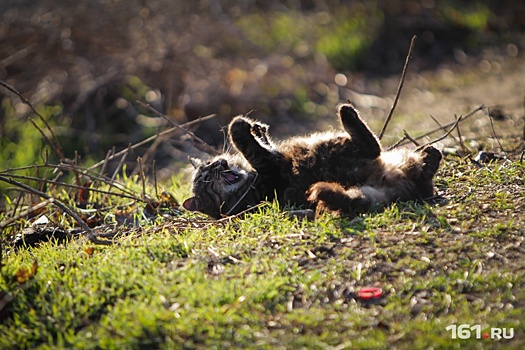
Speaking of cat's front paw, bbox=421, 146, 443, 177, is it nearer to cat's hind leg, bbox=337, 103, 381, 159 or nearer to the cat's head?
cat's hind leg, bbox=337, 103, 381, 159

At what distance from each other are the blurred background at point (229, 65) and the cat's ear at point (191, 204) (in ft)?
11.2

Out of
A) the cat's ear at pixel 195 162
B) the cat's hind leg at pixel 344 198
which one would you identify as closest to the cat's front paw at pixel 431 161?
the cat's hind leg at pixel 344 198

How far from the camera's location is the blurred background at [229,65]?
31.9 feet

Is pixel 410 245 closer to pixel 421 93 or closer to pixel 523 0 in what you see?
pixel 421 93

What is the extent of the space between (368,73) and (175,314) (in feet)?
29.0

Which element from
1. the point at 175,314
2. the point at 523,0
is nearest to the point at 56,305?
the point at 175,314

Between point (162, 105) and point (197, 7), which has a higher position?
point (197, 7)

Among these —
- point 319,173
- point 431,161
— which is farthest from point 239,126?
point 431,161

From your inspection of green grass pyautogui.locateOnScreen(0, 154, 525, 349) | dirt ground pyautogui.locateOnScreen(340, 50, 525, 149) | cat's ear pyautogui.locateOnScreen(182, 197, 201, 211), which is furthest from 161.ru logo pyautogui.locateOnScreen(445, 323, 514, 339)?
dirt ground pyautogui.locateOnScreen(340, 50, 525, 149)

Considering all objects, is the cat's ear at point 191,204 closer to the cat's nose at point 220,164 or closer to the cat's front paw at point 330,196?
the cat's nose at point 220,164

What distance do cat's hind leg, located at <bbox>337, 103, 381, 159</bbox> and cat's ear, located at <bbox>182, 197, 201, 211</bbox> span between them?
1.29 meters

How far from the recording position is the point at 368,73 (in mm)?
11633

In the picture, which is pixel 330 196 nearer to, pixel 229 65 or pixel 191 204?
pixel 191 204

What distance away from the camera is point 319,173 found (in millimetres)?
4969
